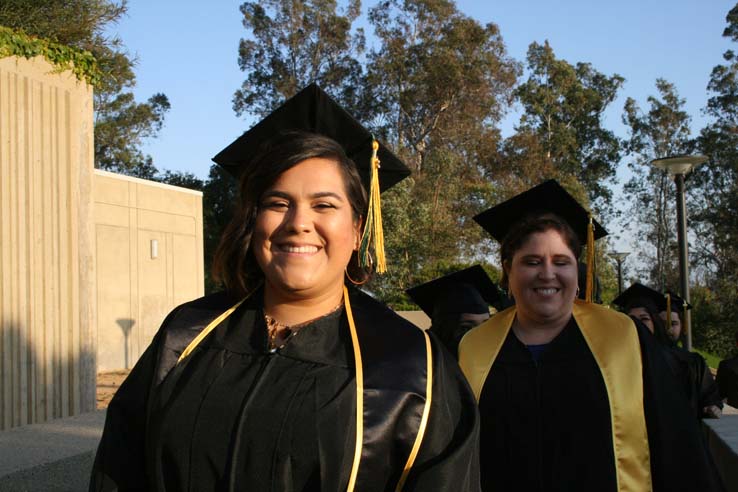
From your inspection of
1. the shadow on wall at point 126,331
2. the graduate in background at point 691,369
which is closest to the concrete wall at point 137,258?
the shadow on wall at point 126,331

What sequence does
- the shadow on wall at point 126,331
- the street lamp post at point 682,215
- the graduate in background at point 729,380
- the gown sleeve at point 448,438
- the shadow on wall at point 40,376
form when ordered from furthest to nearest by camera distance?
the shadow on wall at point 126,331
the street lamp post at point 682,215
the shadow on wall at point 40,376
the graduate in background at point 729,380
the gown sleeve at point 448,438

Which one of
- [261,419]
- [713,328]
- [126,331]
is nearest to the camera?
[261,419]

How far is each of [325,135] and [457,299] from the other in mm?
3555

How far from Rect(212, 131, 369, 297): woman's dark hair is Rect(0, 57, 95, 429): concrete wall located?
21.8ft

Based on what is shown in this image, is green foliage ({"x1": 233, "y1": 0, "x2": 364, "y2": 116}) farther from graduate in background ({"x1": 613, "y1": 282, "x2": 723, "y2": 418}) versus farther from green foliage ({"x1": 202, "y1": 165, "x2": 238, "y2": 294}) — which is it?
graduate in background ({"x1": 613, "y1": 282, "x2": 723, "y2": 418})

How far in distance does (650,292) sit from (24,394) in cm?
689

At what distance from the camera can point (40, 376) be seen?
871 cm

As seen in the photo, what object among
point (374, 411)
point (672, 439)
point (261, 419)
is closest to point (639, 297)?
point (672, 439)

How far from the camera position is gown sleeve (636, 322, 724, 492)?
2816mm

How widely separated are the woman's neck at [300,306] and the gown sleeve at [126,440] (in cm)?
36

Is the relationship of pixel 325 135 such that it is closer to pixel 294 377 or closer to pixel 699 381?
pixel 294 377

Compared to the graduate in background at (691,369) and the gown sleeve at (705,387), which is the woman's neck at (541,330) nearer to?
the graduate in background at (691,369)

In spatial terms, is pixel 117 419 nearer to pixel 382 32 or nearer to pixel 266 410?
pixel 266 410

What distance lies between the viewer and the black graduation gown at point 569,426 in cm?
288
